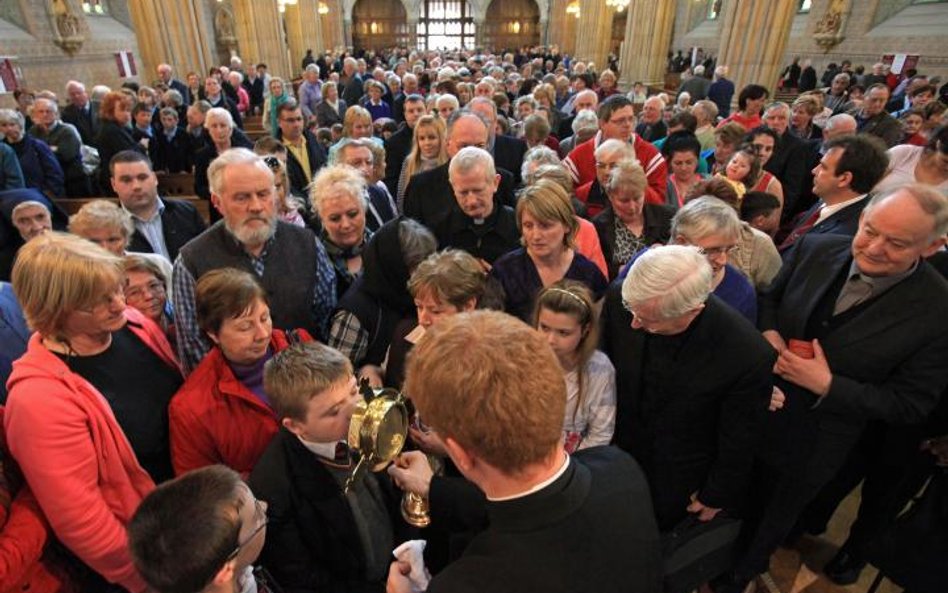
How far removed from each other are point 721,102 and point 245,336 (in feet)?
33.1

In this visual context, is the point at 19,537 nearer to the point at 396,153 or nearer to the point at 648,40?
the point at 396,153

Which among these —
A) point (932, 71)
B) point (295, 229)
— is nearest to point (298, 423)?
point (295, 229)

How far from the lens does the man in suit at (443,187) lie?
128 inches

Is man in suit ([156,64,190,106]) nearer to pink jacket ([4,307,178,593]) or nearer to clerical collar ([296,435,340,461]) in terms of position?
pink jacket ([4,307,178,593])

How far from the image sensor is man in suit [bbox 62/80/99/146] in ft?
23.6

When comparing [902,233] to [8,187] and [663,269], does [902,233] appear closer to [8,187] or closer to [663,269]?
[663,269]

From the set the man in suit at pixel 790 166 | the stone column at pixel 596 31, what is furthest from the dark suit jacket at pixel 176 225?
the stone column at pixel 596 31

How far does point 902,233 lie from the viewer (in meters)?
1.90

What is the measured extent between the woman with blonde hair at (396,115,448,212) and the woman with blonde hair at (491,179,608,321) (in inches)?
67.3

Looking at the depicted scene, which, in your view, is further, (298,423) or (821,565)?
(821,565)

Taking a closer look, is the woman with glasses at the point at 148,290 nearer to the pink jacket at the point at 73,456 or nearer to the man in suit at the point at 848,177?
the pink jacket at the point at 73,456

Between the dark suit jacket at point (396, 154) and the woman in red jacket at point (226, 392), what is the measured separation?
318 cm

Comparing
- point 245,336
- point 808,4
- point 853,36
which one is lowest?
point 245,336

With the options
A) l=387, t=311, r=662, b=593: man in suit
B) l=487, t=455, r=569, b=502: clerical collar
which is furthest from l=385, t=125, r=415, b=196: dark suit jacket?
l=487, t=455, r=569, b=502: clerical collar
